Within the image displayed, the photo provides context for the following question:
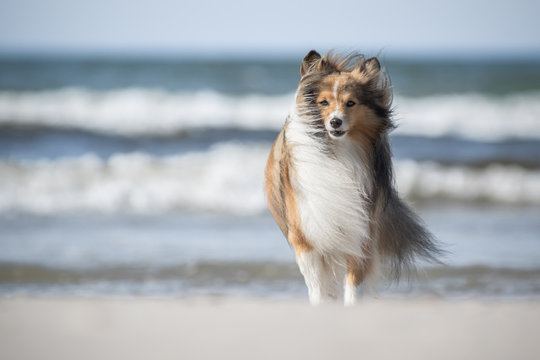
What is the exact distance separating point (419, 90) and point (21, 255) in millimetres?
13616

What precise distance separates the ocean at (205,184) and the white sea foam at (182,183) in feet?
0.09

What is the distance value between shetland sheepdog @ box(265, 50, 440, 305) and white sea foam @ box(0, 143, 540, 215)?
411cm

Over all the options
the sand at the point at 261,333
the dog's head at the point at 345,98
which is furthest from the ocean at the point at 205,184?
the sand at the point at 261,333

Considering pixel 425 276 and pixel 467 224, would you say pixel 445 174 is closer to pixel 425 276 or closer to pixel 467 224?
pixel 467 224

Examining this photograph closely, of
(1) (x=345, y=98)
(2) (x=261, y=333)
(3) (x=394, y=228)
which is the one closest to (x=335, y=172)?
(1) (x=345, y=98)

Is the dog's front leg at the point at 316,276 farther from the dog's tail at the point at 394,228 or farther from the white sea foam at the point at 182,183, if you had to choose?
the white sea foam at the point at 182,183

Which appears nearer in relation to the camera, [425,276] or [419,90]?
[425,276]

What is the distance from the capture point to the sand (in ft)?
7.27

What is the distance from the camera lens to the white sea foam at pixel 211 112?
13.5m

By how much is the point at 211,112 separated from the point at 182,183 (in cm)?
615

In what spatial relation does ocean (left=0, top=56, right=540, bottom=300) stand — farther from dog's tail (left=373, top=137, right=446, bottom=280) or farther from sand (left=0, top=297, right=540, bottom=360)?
sand (left=0, top=297, right=540, bottom=360)

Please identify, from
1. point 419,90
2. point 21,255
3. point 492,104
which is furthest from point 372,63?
point 419,90

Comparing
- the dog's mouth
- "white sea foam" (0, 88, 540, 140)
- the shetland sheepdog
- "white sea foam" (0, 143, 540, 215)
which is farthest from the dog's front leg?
"white sea foam" (0, 88, 540, 140)

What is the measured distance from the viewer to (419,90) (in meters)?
17.6
